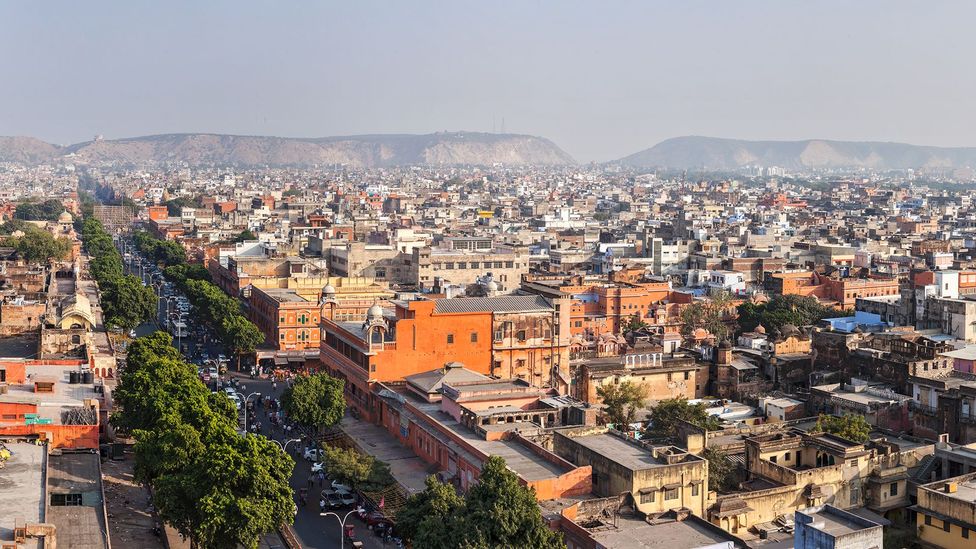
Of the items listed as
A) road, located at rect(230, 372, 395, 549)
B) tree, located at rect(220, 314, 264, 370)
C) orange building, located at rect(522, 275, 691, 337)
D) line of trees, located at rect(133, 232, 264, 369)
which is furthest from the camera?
orange building, located at rect(522, 275, 691, 337)

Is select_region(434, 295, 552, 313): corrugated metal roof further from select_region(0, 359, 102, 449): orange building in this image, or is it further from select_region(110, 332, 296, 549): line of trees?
select_region(0, 359, 102, 449): orange building

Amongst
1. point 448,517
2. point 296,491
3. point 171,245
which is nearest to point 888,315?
point 296,491

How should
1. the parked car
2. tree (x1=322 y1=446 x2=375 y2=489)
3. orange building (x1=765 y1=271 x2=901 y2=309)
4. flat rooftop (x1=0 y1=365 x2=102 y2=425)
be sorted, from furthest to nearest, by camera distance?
1. orange building (x1=765 y1=271 x2=901 y2=309)
2. flat rooftop (x1=0 y1=365 x2=102 y2=425)
3. the parked car
4. tree (x1=322 y1=446 x2=375 y2=489)

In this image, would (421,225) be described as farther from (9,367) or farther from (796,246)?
(9,367)

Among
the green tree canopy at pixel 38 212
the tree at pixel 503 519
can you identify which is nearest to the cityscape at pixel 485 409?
the tree at pixel 503 519

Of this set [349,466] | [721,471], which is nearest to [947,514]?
[721,471]

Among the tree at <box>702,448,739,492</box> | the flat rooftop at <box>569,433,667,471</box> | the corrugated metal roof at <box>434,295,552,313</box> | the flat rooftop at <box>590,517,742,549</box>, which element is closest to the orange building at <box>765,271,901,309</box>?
the corrugated metal roof at <box>434,295,552,313</box>

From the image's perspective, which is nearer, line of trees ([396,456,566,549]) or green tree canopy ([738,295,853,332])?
line of trees ([396,456,566,549])
